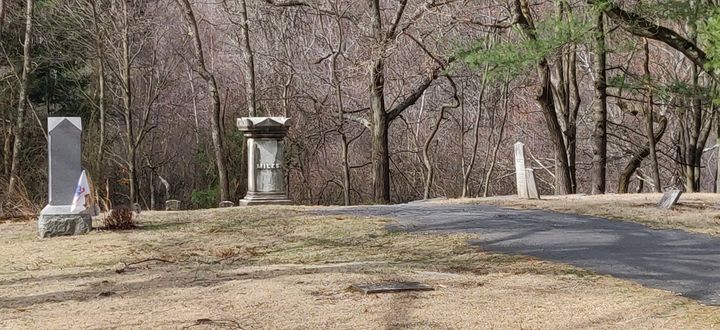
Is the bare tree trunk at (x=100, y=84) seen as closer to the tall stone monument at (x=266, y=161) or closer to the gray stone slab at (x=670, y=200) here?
the tall stone monument at (x=266, y=161)

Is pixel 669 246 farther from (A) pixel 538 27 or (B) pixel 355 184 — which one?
(B) pixel 355 184

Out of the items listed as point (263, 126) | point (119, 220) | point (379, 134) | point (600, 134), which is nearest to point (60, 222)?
point (119, 220)

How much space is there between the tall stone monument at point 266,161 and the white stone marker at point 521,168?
4696mm

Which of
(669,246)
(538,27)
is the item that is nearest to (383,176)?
(538,27)

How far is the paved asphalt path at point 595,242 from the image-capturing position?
7363 millimetres

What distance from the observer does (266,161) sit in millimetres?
17344

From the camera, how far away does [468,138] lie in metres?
36.3

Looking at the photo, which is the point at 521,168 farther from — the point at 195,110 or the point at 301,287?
the point at 195,110

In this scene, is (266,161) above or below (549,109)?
below

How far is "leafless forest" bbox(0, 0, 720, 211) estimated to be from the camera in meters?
21.9

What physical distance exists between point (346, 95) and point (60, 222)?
22.9m

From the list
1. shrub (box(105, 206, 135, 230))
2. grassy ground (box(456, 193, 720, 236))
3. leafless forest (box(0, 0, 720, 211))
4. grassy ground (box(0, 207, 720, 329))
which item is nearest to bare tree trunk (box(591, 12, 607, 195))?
leafless forest (box(0, 0, 720, 211))

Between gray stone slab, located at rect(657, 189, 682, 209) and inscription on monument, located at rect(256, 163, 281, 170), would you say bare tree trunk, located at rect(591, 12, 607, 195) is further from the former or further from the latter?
inscription on monument, located at rect(256, 163, 281, 170)

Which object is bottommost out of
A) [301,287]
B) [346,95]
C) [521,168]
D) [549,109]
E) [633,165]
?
[301,287]
